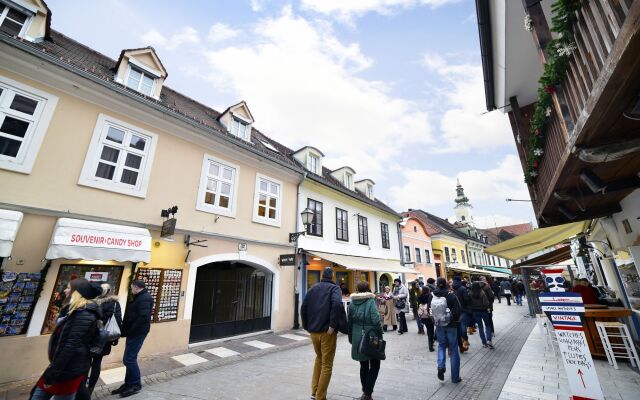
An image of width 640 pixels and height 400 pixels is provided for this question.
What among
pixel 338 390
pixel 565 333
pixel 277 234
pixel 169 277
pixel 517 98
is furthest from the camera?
pixel 277 234

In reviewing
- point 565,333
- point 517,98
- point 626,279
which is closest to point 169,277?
point 565,333

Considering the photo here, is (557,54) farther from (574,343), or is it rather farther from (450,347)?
(450,347)

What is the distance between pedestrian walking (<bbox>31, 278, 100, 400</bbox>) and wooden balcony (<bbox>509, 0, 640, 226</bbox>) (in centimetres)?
531

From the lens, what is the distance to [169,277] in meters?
7.97

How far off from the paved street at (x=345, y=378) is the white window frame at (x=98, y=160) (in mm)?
4981

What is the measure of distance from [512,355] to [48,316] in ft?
35.5

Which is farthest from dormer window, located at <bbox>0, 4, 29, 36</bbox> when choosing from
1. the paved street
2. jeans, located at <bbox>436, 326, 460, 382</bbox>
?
jeans, located at <bbox>436, 326, 460, 382</bbox>

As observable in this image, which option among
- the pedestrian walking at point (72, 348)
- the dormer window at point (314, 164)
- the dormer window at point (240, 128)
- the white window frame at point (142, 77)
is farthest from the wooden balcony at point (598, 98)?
the dormer window at point (314, 164)

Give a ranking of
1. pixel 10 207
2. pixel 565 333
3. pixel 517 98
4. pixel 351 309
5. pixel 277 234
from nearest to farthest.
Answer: pixel 565 333 → pixel 351 309 → pixel 10 207 → pixel 517 98 → pixel 277 234

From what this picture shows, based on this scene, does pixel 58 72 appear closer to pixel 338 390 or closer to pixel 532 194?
pixel 338 390

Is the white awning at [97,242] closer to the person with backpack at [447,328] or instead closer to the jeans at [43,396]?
the jeans at [43,396]

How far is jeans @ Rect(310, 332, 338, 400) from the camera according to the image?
411cm

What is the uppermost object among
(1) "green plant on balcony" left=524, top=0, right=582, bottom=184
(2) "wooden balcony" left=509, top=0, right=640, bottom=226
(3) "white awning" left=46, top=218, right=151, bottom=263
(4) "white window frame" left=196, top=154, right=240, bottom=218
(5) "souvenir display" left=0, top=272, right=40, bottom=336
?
(4) "white window frame" left=196, top=154, right=240, bottom=218

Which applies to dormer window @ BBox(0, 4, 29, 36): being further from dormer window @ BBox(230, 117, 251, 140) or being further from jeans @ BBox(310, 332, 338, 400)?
jeans @ BBox(310, 332, 338, 400)
